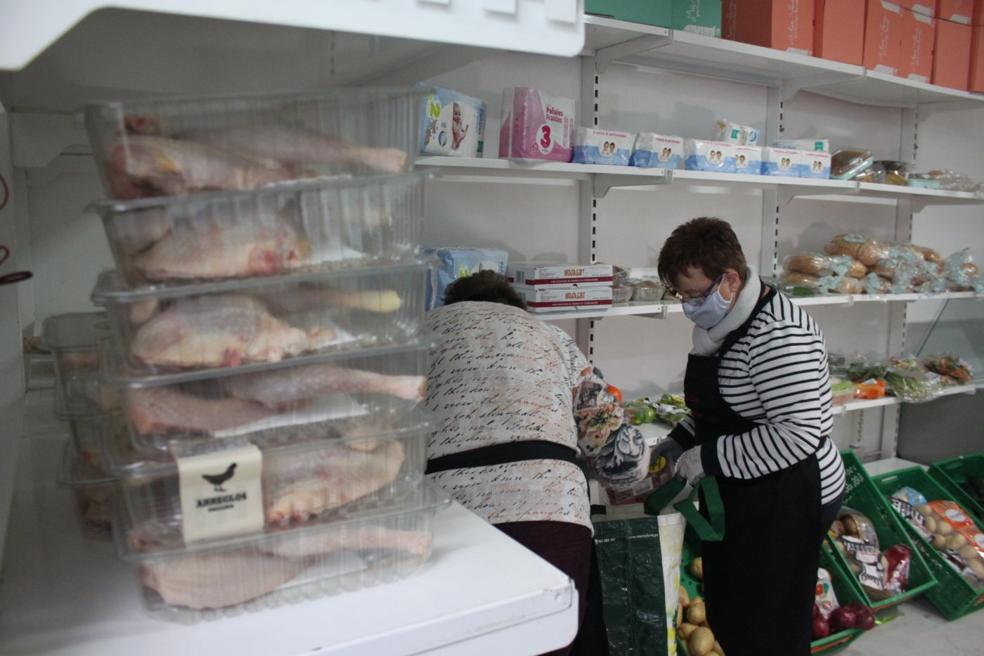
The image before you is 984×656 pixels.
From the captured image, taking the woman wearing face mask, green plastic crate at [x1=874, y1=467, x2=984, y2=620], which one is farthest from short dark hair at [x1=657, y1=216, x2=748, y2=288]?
green plastic crate at [x1=874, y1=467, x2=984, y2=620]

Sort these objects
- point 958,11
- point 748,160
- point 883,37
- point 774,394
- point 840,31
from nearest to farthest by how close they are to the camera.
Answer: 1. point 774,394
2. point 748,160
3. point 840,31
4. point 883,37
5. point 958,11

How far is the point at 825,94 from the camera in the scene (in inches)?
143

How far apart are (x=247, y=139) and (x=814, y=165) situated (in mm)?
2938

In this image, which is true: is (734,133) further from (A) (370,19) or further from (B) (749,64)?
(A) (370,19)

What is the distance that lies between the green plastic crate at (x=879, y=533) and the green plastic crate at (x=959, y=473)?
2.27ft

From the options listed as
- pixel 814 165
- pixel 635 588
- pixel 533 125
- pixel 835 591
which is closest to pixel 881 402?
pixel 835 591

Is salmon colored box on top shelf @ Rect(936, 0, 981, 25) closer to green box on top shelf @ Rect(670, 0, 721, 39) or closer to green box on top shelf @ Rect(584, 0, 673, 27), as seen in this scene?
green box on top shelf @ Rect(670, 0, 721, 39)

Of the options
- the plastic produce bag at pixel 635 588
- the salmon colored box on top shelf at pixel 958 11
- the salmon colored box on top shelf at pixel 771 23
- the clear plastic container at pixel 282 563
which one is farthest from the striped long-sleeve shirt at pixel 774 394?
the salmon colored box on top shelf at pixel 958 11

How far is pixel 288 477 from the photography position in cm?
69

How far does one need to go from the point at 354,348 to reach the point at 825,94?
356 centimetres

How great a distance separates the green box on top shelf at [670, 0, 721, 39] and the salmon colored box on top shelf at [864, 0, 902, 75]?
0.91m

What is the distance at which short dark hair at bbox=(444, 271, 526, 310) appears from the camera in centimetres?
181

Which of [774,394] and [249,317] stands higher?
[249,317]

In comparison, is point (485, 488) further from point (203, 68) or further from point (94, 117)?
point (94, 117)
